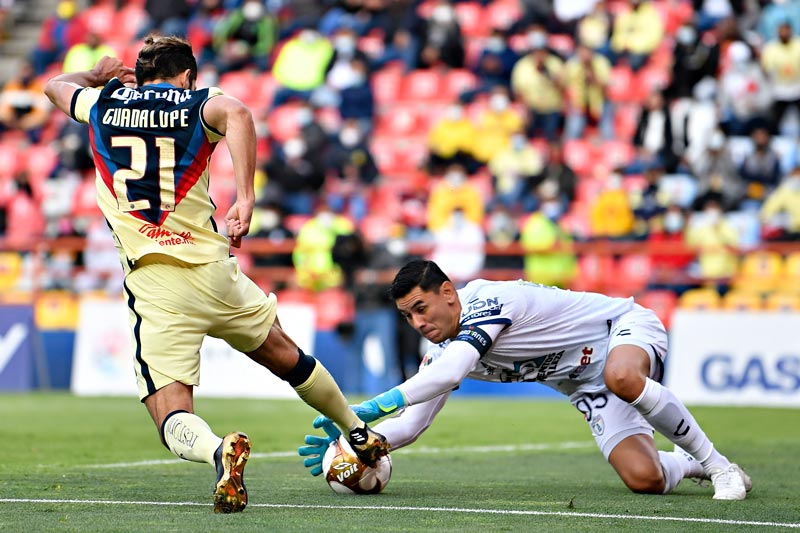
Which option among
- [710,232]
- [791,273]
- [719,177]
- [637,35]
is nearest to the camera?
[791,273]

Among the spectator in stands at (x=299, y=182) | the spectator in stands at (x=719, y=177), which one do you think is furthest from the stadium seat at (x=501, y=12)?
the spectator in stands at (x=719, y=177)

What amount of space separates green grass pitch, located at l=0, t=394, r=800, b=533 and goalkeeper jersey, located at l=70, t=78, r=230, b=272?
1.23 metres

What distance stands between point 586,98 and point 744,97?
2.53m

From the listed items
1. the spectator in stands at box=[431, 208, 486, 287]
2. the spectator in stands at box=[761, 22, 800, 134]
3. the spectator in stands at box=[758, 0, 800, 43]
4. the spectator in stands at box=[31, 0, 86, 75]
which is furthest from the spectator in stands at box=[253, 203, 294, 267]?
the spectator in stands at box=[758, 0, 800, 43]

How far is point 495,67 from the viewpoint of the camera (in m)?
22.2

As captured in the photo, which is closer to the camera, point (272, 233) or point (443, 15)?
point (272, 233)

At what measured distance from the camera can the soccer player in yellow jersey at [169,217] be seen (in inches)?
254

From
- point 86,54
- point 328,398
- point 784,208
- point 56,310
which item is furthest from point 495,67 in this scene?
point 328,398

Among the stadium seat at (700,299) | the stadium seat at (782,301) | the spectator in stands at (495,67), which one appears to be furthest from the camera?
the spectator in stands at (495,67)

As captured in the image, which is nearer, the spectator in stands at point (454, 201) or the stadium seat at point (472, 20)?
the spectator in stands at point (454, 201)

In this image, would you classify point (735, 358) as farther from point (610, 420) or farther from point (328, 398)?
point (328, 398)

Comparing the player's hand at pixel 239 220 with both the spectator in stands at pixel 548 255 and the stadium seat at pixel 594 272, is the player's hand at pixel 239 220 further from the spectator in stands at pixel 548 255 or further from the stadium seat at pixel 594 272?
the stadium seat at pixel 594 272

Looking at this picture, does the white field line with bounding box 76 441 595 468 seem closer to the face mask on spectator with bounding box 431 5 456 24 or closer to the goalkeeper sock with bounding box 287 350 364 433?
the goalkeeper sock with bounding box 287 350 364 433

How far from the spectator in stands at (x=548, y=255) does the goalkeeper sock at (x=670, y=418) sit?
986cm
